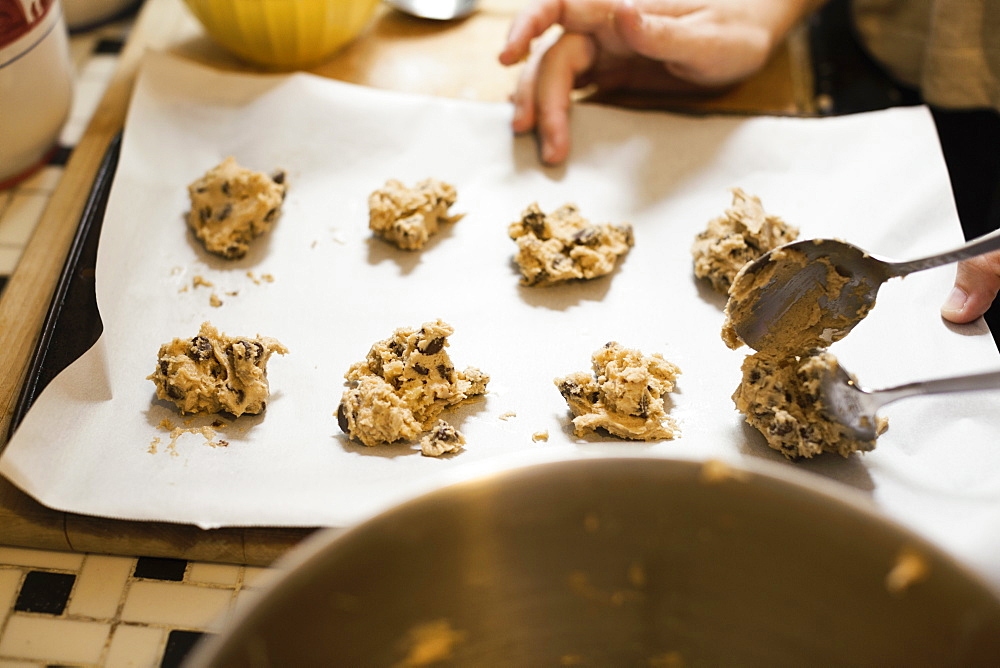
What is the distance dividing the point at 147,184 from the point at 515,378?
782 millimetres

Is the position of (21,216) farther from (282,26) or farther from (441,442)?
(441,442)

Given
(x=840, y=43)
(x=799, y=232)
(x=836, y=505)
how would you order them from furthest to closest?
1. (x=840, y=43)
2. (x=799, y=232)
3. (x=836, y=505)

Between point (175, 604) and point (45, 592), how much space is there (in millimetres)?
163

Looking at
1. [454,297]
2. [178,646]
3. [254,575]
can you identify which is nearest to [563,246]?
[454,297]

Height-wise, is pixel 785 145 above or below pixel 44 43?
below

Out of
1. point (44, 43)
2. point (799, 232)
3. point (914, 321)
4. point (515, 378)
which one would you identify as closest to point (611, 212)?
point (799, 232)

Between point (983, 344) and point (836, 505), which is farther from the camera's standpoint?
point (983, 344)

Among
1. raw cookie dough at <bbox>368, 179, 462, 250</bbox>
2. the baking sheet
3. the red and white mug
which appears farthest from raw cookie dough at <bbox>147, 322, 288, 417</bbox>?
the red and white mug

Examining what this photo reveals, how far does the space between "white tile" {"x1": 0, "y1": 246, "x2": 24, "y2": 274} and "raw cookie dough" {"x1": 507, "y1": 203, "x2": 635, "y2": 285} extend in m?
0.86

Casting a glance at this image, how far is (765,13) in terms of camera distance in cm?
160

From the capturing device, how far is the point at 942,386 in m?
0.99

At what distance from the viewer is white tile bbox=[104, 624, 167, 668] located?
92cm

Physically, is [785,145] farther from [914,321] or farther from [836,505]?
[836,505]

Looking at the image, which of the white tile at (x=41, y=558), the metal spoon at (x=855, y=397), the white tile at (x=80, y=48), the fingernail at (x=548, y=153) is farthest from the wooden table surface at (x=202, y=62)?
the metal spoon at (x=855, y=397)
